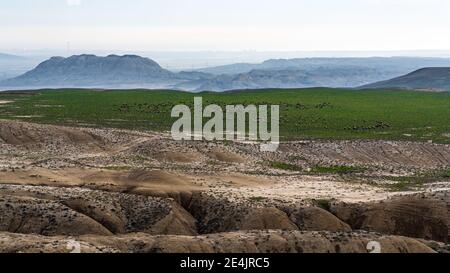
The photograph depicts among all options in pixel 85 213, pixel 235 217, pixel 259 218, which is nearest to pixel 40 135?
pixel 85 213

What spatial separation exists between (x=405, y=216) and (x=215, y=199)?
34.3 feet

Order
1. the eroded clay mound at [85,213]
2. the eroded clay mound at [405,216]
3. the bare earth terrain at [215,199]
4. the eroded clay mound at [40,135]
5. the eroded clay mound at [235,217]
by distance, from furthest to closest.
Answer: the eroded clay mound at [40,135] < the eroded clay mound at [405,216] < the eroded clay mound at [235,217] < the eroded clay mound at [85,213] < the bare earth terrain at [215,199]

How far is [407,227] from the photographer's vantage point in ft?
109

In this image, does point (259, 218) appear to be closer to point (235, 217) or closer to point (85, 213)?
point (235, 217)

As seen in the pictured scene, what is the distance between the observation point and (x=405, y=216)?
3369cm

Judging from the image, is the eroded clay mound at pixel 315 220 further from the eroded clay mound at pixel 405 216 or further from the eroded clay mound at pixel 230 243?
the eroded clay mound at pixel 230 243

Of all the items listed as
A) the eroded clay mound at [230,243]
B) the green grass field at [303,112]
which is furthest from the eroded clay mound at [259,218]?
the green grass field at [303,112]

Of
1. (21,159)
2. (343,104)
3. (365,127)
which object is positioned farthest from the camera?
(343,104)

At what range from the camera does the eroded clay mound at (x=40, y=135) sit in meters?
55.9

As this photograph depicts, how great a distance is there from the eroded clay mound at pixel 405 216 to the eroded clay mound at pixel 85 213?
29.4ft
